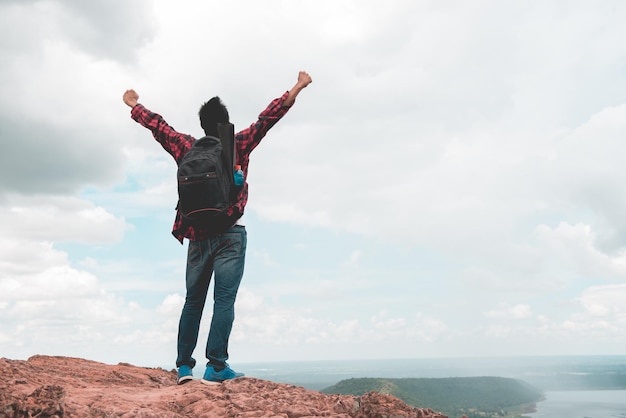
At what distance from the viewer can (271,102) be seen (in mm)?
7180

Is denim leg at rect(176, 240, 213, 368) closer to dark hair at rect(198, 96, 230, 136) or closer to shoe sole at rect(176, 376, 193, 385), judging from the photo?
shoe sole at rect(176, 376, 193, 385)

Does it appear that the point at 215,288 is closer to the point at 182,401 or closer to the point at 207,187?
the point at 207,187

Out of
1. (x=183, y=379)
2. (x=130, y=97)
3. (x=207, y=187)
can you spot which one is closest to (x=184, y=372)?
(x=183, y=379)

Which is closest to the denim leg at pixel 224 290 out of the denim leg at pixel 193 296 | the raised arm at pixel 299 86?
the denim leg at pixel 193 296

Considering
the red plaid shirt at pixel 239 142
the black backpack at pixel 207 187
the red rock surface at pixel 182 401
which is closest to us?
the red rock surface at pixel 182 401

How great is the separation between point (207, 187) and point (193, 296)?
1615 mm

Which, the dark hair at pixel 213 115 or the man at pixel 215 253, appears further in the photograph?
the dark hair at pixel 213 115

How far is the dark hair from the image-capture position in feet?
23.8

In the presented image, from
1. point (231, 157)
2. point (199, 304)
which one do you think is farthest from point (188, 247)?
point (231, 157)

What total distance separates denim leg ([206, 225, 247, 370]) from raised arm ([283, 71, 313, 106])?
196 cm

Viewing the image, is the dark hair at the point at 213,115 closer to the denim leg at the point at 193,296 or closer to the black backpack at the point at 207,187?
the black backpack at the point at 207,187

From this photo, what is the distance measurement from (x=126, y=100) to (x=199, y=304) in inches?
139

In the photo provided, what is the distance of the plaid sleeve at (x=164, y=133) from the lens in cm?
737

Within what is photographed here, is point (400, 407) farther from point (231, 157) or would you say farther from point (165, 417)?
point (231, 157)
